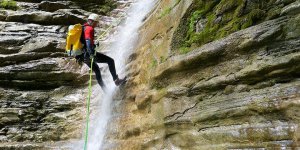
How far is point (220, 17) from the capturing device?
9469 millimetres

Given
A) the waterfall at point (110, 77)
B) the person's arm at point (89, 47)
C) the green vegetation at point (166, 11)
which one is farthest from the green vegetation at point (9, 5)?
the green vegetation at point (166, 11)

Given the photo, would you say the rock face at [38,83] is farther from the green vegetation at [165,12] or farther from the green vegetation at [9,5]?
the green vegetation at [165,12]

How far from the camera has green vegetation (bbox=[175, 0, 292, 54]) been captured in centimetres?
823

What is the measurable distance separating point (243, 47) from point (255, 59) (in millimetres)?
432

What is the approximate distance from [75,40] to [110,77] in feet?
8.86

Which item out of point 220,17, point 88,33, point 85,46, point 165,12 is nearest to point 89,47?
point 88,33

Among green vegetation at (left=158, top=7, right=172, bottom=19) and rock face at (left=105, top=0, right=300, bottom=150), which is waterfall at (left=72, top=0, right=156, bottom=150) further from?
green vegetation at (left=158, top=7, right=172, bottom=19)

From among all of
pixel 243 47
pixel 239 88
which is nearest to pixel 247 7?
pixel 243 47

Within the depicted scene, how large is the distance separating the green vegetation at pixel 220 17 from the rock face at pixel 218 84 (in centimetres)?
3

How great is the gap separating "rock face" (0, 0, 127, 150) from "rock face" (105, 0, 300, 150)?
2782 millimetres

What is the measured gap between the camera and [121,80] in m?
12.4

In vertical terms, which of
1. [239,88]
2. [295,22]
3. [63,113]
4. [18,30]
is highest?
[295,22]

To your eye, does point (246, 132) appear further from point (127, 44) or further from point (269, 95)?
point (127, 44)

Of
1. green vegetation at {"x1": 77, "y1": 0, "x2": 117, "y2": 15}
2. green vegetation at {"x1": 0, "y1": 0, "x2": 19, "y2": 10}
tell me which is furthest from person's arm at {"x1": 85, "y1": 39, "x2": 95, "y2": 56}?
green vegetation at {"x1": 0, "y1": 0, "x2": 19, "y2": 10}
